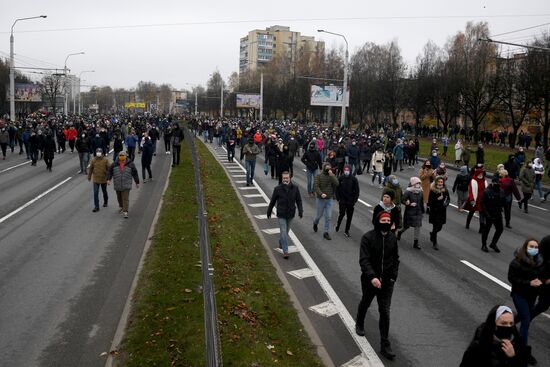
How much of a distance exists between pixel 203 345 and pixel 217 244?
487 cm

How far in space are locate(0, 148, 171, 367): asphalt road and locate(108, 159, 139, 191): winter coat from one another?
79cm

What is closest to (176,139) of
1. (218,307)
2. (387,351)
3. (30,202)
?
(30,202)

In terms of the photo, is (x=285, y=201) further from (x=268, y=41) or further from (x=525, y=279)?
(x=268, y=41)

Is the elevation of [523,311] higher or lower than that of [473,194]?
lower

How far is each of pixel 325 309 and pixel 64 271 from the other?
4.62 m

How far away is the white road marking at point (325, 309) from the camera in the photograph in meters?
8.11

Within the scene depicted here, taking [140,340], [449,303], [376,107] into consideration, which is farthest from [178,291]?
[376,107]

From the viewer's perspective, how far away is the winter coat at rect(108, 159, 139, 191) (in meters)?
14.6

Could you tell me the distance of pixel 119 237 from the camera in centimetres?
1230

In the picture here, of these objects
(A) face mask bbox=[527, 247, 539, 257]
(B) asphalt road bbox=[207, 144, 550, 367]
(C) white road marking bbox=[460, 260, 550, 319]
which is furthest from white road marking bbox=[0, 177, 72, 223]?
(A) face mask bbox=[527, 247, 539, 257]

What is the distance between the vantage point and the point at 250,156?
68.8ft

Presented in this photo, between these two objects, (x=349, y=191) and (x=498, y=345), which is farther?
(x=349, y=191)

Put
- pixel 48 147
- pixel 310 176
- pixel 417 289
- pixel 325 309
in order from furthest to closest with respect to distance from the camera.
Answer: pixel 48 147
pixel 310 176
pixel 417 289
pixel 325 309

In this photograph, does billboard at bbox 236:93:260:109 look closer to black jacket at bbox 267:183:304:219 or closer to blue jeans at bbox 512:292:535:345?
black jacket at bbox 267:183:304:219
